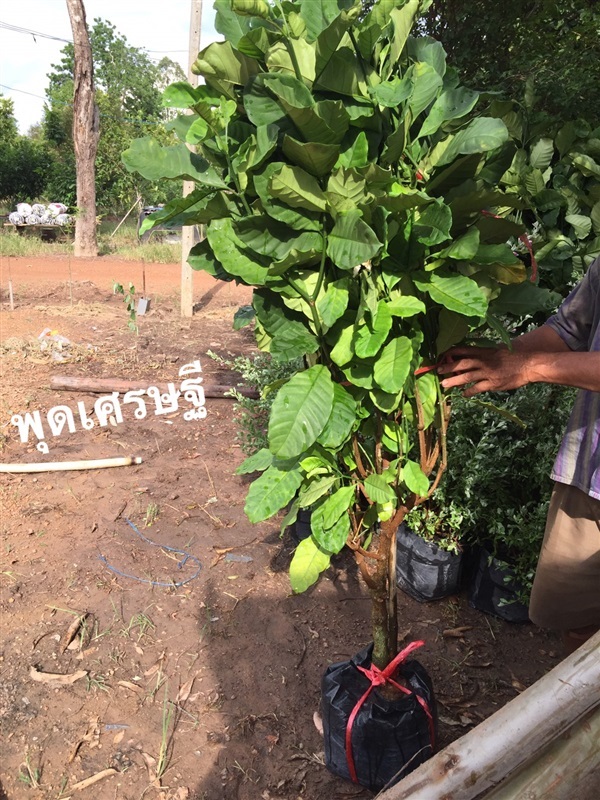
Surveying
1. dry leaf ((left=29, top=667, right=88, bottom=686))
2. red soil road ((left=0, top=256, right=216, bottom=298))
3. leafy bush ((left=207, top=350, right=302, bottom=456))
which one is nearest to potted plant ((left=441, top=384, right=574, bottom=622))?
leafy bush ((left=207, top=350, right=302, bottom=456))

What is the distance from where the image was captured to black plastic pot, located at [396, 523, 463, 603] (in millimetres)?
3156

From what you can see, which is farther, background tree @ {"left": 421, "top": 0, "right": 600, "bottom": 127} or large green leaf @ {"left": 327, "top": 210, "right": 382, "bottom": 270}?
background tree @ {"left": 421, "top": 0, "right": 600, "bottom": 127}

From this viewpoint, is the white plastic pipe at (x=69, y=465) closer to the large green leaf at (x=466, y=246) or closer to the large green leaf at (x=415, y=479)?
the large green leaf at (x=415, y=479)

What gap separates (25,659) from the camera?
115 inches

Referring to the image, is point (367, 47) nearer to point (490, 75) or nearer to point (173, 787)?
point (173, 787)

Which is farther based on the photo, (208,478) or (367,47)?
(208,478)

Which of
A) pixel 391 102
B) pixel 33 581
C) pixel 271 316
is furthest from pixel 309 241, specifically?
pixel 33 581

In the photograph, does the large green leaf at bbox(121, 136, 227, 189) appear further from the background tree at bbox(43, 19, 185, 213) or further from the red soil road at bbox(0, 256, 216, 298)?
the background tree at bbox(43, 19, 185, 213)

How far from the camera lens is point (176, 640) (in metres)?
3.06

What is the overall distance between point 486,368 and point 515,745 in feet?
3.58

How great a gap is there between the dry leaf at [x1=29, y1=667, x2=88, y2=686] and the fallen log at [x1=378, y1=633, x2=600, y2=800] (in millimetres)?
2426

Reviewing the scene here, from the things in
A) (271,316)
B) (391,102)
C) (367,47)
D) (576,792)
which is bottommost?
(576,792)

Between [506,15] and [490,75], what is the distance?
0.48 meters

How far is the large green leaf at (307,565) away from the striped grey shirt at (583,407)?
83 cm
